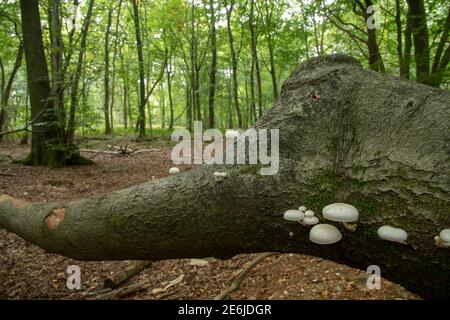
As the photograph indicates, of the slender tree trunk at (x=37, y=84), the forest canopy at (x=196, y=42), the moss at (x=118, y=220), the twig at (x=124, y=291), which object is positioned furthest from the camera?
the slender tree trunk at (x=37, y=84)

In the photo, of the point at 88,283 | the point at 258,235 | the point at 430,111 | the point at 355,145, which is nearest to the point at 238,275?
the point at 88,283

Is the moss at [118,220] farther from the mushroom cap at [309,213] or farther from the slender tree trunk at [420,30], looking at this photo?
the slender tree trunk at [420,30]

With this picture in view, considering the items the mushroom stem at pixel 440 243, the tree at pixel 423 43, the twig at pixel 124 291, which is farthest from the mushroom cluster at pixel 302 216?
the tree at pixel 423 43

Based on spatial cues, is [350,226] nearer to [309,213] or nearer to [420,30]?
[309,213]

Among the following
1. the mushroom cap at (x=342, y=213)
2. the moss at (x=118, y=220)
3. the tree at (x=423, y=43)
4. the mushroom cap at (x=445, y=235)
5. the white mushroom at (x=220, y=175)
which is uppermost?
the tree at (x=423, y=43)

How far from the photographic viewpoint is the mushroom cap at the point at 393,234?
4.78ft

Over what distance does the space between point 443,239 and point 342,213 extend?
1.35 feet

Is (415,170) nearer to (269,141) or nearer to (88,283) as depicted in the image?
(269,141)

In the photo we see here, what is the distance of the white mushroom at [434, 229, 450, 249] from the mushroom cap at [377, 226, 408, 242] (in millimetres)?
124

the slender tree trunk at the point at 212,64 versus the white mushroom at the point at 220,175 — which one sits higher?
the slender tree trunk at the point at 212,64

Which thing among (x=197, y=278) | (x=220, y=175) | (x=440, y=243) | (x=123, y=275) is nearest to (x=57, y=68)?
(x=123, y=275)

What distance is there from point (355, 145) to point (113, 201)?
1.57 m

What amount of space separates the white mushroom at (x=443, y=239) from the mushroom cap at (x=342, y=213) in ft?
1.12
